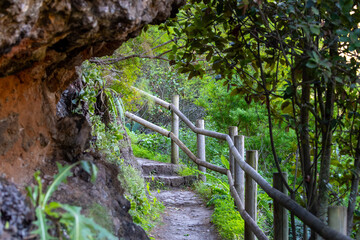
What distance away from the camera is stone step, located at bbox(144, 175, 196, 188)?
7390 mm

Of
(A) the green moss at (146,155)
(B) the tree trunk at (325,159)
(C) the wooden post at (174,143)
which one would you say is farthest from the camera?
(A) the green moss at (146,155)

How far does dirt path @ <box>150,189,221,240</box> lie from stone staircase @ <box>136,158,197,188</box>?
209mm

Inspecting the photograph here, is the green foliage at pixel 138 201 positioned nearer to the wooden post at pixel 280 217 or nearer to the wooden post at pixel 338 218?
the wooden post at pixel 280 217

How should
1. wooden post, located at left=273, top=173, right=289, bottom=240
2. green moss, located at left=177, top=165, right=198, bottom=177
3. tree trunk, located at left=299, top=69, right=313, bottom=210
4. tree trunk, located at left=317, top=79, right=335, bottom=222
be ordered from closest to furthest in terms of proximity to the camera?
tree trunk, located at left=317, top=79, right=335, bottom=222, tree trunk, located at left=299, top=69, right=313, bottom=210, wooden post, located at left=273, top=173, right=289, bottom=240, green moss, located at left=177, top=165, right=198, bottom=177

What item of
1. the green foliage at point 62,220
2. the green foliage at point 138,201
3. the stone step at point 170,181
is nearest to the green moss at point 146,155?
the stone step at point 170,181

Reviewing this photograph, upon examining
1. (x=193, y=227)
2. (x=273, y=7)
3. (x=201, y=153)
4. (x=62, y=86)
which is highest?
(x=273, y=7)

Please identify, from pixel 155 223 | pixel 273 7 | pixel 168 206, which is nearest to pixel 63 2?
pixel 273 7

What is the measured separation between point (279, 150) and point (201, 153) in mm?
1685

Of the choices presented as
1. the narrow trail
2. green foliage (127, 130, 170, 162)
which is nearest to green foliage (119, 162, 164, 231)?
the narrow trail

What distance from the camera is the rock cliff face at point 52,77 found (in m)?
1.83

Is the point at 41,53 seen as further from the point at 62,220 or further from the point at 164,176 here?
the point at 164,176

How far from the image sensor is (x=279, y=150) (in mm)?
8227

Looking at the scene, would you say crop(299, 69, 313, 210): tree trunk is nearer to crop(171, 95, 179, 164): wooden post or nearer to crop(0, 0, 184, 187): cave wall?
crop(0, 0, 184, 187): cave wall

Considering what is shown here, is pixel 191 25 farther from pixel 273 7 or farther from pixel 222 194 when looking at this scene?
pixel 222 194
